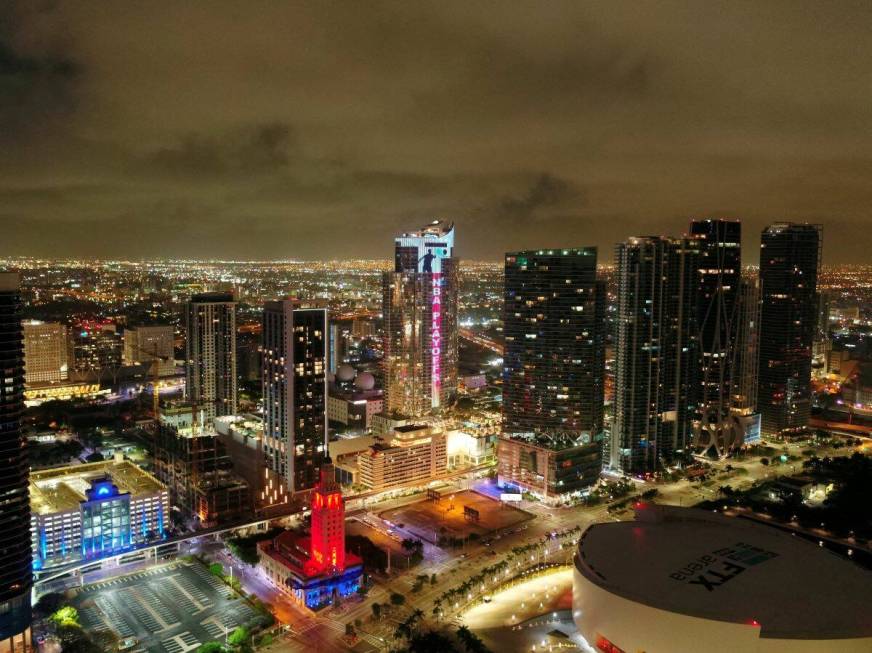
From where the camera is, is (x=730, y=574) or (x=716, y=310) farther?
(x=716, y=310)

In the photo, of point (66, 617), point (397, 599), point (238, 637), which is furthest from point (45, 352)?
point (397, 599)

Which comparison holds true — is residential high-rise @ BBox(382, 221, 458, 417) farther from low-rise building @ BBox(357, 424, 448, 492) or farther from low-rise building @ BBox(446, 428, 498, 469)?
low-rise building @ BBox(357, 424, 448, 492)

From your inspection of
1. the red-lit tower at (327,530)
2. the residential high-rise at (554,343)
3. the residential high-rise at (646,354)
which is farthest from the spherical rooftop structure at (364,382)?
the red-lit tower at (327,530)

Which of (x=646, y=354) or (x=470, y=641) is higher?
(x=646, y=354)

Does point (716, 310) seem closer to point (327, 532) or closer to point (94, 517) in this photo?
point (327, 532)

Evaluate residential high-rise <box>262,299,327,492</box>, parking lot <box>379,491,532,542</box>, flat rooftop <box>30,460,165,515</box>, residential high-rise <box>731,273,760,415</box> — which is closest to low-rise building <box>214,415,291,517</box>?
residential high-rise <box>262,299,327,492</box>

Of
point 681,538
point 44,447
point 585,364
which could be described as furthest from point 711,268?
point 44,447

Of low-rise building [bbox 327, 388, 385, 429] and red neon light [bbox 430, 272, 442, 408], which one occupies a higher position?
red neon light [bbox 430, 272, 442, 408]
